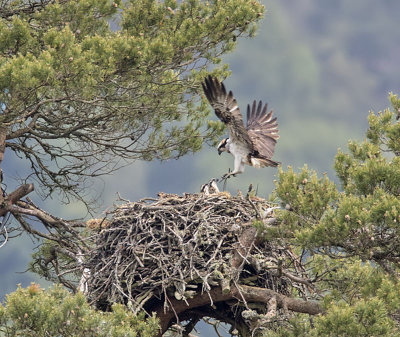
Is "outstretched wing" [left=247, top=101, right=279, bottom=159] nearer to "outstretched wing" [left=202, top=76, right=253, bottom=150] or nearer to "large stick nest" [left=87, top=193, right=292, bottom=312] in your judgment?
"outstretched wing" [left=202, top=76, right=253, bottom=150]

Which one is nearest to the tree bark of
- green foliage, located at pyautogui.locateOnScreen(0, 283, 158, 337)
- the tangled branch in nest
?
the tangled branch in nest

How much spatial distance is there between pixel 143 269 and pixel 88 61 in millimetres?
2983

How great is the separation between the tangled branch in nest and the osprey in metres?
0.90

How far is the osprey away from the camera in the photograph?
866 centimetres

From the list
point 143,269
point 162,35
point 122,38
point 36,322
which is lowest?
point 36,322

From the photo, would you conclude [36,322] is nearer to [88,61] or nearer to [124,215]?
[124,215]

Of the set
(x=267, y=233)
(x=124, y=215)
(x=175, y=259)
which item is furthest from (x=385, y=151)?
(x=124, y=215)

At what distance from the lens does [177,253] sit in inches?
299

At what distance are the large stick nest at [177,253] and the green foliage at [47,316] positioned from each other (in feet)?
3.55

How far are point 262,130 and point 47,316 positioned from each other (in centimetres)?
458

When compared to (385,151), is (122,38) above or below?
above

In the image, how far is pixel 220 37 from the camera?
11031 mm

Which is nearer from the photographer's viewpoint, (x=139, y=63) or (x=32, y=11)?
(x=139, y=63)

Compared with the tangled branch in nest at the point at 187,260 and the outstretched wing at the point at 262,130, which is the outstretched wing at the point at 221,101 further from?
the tangled branch in nest at the point at 187,260
